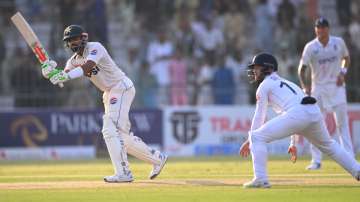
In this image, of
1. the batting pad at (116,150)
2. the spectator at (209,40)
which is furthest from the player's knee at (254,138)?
the spectator at (209,40)

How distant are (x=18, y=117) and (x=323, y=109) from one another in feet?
27.9

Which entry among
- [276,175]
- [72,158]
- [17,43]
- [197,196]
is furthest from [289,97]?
[17,43]

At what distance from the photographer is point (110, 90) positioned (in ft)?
38.0

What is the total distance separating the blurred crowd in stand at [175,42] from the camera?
68.1ft

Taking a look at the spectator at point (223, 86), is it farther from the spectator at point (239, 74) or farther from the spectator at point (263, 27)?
the spectator at point (263, 27)

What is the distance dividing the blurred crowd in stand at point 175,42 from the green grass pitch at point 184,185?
602 centimetres

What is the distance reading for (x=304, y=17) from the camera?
72.7 ft

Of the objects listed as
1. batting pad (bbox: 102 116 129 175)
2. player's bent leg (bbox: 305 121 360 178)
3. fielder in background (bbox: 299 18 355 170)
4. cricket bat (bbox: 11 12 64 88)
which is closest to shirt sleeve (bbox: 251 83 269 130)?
player's bent leg (bbox: 305 121 360 178)

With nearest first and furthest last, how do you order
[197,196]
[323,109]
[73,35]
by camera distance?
[197,196] → [73,35] → [323,109]

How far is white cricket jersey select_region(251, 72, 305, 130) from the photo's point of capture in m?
10.0

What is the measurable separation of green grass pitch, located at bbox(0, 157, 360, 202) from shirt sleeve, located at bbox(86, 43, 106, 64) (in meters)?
1.66

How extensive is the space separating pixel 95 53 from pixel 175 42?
35.1 ft

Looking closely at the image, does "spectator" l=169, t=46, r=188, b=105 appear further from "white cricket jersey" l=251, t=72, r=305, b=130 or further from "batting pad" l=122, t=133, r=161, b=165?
"white cricket jersey" l=251, t=72, r=305, b=130

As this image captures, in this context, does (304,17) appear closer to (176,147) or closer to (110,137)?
(176,147)
